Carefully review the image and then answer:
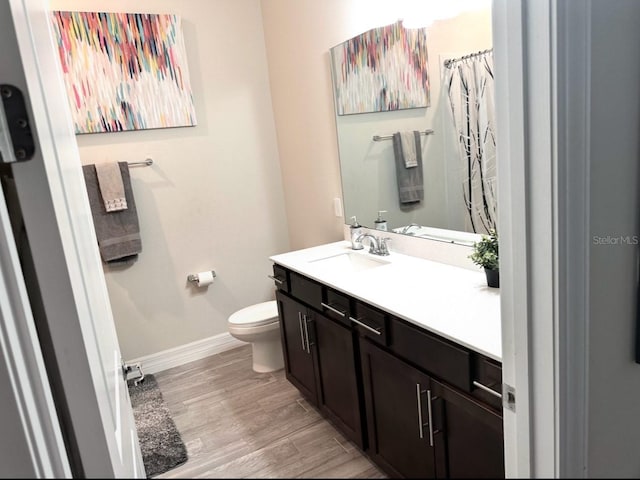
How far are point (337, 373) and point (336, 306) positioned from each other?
32 cm

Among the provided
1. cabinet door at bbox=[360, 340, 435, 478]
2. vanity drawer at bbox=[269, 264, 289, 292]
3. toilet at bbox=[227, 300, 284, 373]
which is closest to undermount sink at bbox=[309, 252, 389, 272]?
vanity drawer at bbox=[269, 264, 289, 292]

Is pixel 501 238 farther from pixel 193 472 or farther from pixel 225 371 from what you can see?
pixel 225 371

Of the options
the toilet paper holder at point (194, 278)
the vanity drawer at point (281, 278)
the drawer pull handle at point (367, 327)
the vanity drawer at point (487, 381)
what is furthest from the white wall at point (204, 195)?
the vanity drawer at point (487, 381)

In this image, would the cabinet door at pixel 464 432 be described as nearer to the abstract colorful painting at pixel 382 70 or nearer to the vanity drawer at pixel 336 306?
the vanity drawer at pixel 336 306

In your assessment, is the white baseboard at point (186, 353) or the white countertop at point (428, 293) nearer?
the white countertop at point (428, 293)

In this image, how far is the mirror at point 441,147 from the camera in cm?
177

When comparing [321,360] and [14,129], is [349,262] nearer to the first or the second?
[321,360]

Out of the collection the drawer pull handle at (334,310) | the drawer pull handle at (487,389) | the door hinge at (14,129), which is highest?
the door hinge at (14,129)

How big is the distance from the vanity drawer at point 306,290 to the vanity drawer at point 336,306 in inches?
2.0

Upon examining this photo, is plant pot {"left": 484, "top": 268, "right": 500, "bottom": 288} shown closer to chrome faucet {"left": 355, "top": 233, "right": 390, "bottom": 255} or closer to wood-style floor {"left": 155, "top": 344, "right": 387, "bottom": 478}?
chrome faucet {"left": 355, "top": 233, "right": 390, "bottom": 255}

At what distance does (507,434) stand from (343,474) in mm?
493

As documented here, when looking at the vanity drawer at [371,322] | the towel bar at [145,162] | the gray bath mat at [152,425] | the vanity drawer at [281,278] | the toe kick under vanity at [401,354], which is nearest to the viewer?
the gray bath mat at [152,425]

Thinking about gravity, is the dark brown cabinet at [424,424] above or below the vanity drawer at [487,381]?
below

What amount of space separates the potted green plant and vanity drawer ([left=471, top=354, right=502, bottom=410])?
19.0 inches
